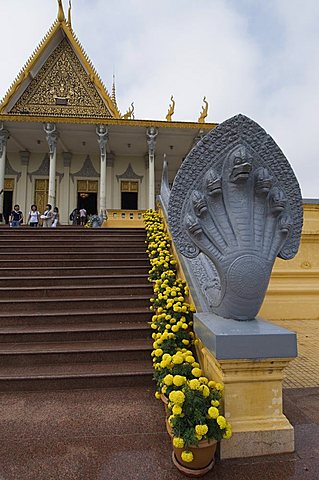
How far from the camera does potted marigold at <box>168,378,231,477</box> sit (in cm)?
162

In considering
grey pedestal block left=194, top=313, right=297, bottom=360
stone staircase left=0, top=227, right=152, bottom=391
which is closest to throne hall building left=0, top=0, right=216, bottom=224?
stone staircase left=0, top=227, right=152, bottom=391

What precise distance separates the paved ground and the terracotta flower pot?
6 cm

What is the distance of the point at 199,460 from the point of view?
168 centimetres

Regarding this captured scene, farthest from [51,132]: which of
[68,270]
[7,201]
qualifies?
[68,270]

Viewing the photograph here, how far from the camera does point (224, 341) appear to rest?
1.81 metres

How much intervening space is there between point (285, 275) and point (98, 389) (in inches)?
176

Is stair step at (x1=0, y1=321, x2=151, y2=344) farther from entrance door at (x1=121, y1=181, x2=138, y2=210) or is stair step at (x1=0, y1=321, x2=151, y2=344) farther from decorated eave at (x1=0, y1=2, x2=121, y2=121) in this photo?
entrance door at (x1=121, y1=181, x2=138, y2=210)

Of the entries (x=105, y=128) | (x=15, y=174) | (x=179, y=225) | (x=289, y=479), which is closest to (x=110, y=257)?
(x=179, y=225)

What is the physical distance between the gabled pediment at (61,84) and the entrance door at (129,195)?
357cm

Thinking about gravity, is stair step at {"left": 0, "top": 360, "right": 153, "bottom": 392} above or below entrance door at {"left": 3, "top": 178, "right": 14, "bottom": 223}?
below

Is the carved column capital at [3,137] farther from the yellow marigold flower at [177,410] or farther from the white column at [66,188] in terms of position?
the yellow marigold flower at [177,410]

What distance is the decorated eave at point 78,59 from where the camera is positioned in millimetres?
14227

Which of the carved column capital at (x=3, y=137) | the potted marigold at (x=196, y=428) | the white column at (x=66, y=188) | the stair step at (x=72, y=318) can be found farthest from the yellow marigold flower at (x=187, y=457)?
the white column at (x=66, y=188)

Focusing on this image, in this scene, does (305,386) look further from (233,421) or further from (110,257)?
(110,257)
